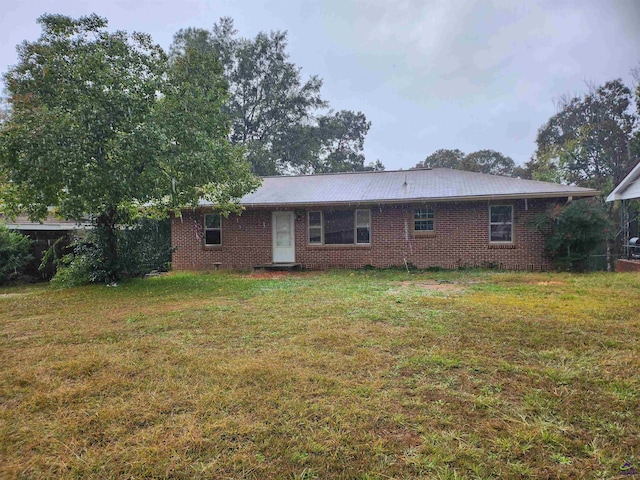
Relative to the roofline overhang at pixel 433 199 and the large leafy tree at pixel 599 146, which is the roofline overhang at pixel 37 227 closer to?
the roofline overhang at pixel 433 199

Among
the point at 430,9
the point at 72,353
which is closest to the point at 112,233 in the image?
the point at 72,353

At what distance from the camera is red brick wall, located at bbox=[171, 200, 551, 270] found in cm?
1191

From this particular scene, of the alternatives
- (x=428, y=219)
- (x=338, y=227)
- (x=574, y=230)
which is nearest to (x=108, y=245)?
(x=338, y=227)

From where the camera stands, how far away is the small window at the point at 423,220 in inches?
495

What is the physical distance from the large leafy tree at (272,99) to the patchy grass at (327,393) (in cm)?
2393

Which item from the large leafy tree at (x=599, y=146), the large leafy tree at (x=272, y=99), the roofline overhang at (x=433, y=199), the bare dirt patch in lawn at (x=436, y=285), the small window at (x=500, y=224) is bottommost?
the bare dirt patch in lawn at (x=436, y=285)

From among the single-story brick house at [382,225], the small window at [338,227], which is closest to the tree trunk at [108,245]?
the single-story brick house at [382,225]

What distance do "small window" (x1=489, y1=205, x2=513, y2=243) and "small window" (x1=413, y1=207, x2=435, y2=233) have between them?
6.07ft

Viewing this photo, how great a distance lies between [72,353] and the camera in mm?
Answer: 4270

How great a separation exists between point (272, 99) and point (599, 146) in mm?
23406

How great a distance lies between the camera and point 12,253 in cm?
1131

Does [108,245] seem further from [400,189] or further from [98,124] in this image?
[400,189]

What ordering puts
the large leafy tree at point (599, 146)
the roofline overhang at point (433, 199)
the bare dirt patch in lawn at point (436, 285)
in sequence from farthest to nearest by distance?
1. the large leafy tree at point (599, 146)
2. the roofline overhang at point (433, 199)
3. the bare dirt patch in lawn at point (436, 285)

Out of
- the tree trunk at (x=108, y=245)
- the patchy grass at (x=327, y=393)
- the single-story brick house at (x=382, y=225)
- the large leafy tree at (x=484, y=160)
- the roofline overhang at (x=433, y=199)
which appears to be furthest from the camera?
the large leafy tree at (x=484, y=160)
